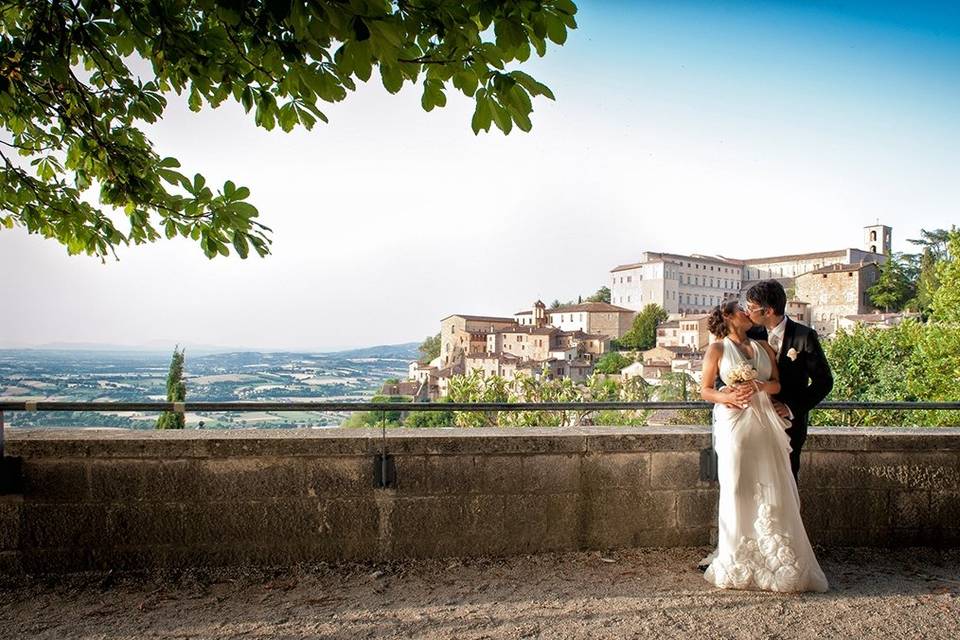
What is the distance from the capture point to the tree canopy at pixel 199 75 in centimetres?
183

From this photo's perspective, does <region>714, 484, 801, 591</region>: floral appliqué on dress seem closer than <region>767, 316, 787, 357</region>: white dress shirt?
Yes

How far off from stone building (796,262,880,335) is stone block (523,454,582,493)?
324 ft

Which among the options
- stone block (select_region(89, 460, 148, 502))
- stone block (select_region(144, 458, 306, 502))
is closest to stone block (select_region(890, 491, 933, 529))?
stone block (select_region(144, 458, 306, 502))

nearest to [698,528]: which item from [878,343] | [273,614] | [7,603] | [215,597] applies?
[273,614]

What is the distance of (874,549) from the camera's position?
13.1 ft

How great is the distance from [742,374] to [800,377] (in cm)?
45

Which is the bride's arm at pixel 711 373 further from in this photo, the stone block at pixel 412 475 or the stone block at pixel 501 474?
the stone block at pixel 412 475

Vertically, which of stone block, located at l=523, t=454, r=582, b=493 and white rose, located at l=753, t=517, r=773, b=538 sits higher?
stone block, located at l=523, t=454, r=582, b=493

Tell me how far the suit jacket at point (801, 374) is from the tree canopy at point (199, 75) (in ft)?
7.88

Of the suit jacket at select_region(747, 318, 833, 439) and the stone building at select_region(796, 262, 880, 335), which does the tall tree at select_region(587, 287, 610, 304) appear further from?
the suit jacket at select_region(747, 318, 833, 439)

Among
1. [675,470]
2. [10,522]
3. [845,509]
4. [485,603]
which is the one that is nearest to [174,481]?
[10,522]

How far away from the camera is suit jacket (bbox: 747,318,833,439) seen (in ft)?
11.8

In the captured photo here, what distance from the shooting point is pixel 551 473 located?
3789mm

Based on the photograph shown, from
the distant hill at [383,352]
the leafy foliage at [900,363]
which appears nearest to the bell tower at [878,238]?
the leafy foliage at [900,363]
